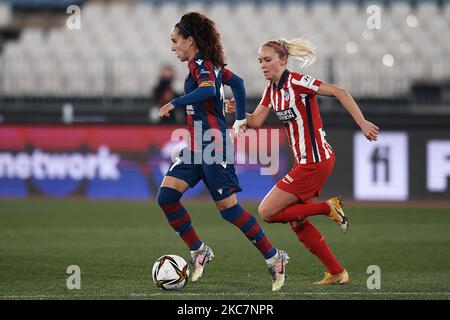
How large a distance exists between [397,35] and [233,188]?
1371 centimetres

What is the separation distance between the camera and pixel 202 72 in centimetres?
858

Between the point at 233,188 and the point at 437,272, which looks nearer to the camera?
the point at 233,188

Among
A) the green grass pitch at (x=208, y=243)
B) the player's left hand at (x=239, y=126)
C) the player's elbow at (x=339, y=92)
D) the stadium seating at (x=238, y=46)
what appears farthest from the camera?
the stadium seating at (x=238, y=46)

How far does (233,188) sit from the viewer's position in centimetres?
867

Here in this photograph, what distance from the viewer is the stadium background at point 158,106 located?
16.8 metres

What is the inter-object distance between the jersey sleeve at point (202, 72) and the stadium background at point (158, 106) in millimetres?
5070

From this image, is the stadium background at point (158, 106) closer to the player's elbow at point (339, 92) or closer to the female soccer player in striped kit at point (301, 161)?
the female soccer player in striped kit at point (301, 161)

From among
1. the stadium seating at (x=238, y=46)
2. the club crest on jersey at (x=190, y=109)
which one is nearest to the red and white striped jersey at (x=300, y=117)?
the club crest on jersey at (x=190, y=109)

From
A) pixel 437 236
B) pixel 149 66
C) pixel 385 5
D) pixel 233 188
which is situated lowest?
pixel 437 236

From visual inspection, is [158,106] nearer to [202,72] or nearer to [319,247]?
[202,72]

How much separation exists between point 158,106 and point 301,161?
32.4ft

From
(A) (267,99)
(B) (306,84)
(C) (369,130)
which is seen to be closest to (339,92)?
(B) (306,84)
